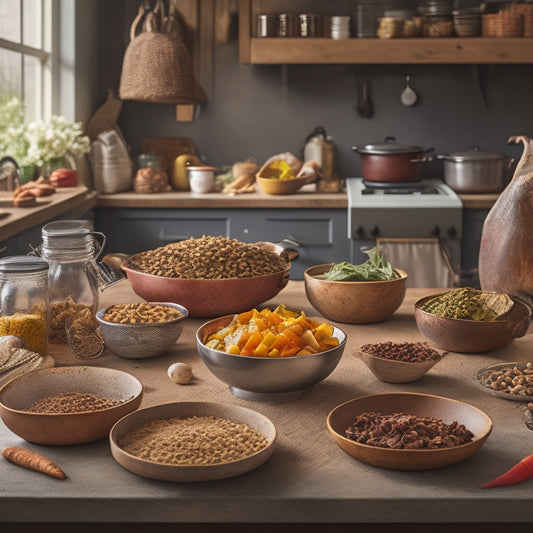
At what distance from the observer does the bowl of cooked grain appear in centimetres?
206

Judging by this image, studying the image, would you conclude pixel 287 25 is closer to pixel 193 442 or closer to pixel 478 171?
pixel 478 171

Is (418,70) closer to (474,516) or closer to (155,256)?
(155,256)

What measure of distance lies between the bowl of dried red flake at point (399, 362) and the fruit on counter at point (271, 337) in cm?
9

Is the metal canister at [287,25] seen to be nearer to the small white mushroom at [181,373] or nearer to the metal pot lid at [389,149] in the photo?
the metal pot lid at [389,149]

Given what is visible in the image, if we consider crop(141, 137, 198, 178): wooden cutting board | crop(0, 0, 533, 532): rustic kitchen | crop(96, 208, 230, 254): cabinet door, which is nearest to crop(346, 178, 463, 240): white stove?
crop(0, 0, 533, 532): rustic kitchen

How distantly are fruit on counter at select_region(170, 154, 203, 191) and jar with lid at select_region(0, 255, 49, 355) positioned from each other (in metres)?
3.35

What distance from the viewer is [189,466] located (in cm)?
117

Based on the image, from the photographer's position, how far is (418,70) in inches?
205

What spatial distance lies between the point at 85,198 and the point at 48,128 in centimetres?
41

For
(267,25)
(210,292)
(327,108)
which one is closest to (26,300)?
(210,292)

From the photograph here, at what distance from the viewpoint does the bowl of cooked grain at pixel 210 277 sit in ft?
6.75

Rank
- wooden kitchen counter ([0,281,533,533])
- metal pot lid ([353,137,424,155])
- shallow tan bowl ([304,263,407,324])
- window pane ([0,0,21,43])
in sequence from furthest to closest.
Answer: metal pot lid ([353,137,424,155]) < window pane ([0,0,21,43]) < shallow tan bowl ([304,263,407,324]) < wooden kitchen counter ([0,281,533,533])

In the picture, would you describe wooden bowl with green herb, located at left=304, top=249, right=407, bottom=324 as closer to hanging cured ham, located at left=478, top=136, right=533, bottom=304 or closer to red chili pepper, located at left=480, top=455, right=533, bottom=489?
hanging cured ham, located at left=478, top=136, right=533, bottom=304

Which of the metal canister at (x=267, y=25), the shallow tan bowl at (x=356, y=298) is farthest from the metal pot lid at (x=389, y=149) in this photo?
the shallow tan bowl at (x=356, y=298)
